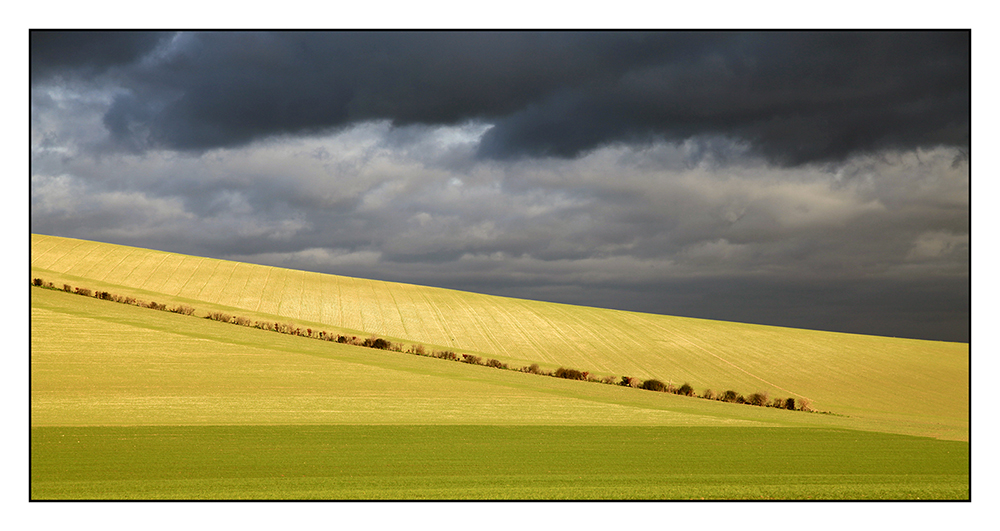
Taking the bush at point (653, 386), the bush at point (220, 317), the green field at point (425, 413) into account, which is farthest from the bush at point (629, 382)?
the bush at point (220, 317)

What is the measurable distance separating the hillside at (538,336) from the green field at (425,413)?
24 centimetres

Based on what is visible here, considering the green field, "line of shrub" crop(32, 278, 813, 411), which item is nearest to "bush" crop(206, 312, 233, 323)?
"line of shrub" crop(32, 278, 813, 411)

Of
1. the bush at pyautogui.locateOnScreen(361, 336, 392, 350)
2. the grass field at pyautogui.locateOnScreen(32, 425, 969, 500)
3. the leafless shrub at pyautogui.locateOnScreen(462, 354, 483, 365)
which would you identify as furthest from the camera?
the bush at pyautogui.locateOnScreen(361, 336, 392, 350)

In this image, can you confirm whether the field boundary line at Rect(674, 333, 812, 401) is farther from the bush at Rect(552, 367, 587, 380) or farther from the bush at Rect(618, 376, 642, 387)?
the bush at Rect(552, 367, 587, 380)

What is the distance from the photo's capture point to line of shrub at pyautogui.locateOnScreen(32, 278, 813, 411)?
2488 cm

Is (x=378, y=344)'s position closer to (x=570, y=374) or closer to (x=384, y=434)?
(x=570, y=374)

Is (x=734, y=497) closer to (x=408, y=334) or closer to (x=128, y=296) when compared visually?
(x=408, y=334)

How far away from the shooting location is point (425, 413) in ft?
54.0

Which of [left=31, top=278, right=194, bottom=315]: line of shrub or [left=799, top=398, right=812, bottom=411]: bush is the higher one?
[left=31, top=278, right=194, bottom=315]: line of shrub

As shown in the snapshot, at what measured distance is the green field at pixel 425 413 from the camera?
386 inches

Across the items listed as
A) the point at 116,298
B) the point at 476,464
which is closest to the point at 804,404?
the point at 476,464

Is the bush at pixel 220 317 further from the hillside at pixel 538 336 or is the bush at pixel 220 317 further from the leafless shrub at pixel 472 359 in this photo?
the leafless shrub at pixel 472 359

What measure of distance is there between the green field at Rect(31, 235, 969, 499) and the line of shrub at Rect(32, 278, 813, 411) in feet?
5.84

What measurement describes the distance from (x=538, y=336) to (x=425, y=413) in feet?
71.0
